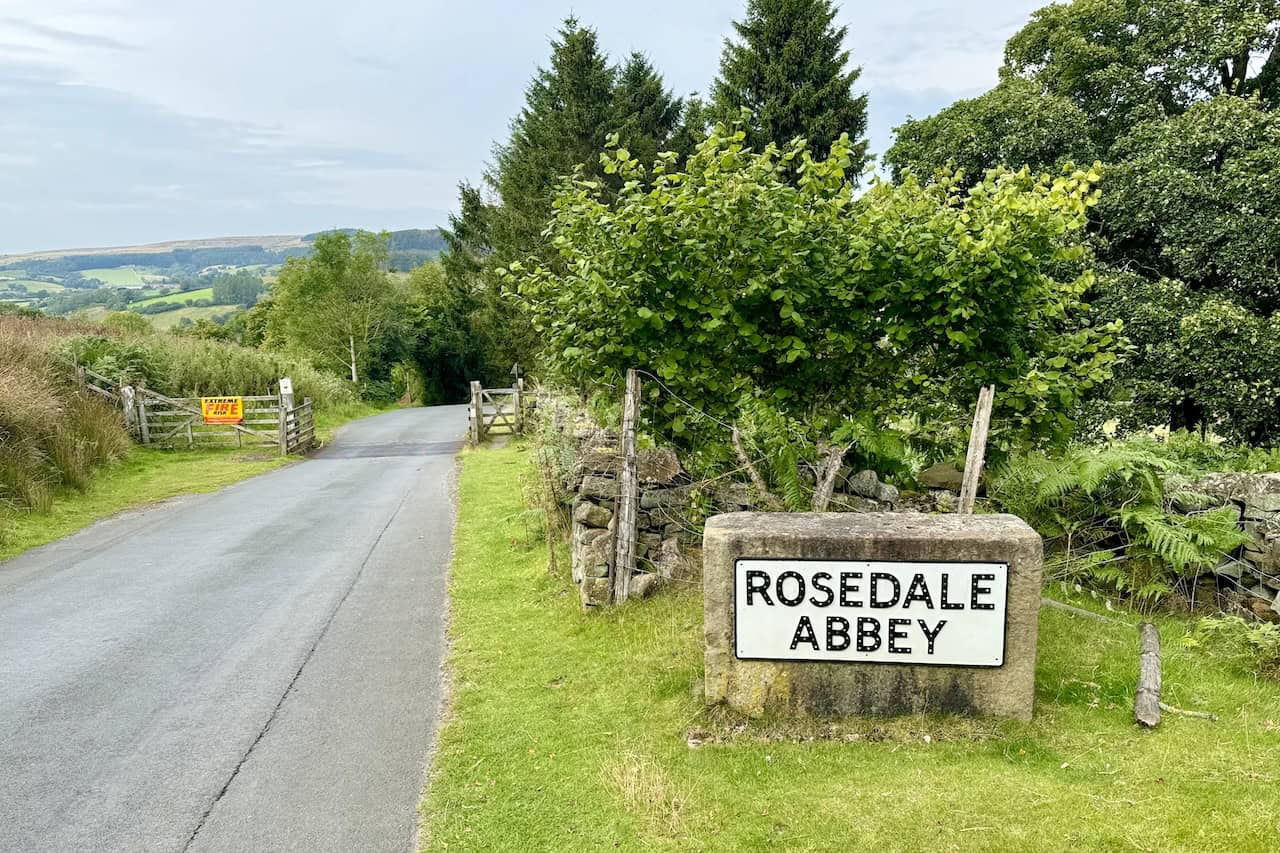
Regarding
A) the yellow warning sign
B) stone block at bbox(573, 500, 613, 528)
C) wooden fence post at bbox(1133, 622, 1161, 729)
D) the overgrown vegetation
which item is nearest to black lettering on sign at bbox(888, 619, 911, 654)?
wooden fence post at bbox(1133, 622, 1161, 729)

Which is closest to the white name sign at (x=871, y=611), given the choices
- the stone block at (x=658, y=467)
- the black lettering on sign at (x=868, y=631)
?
the black lettering on sign at (x=868, y=631)

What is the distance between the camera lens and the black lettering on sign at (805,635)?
474cm

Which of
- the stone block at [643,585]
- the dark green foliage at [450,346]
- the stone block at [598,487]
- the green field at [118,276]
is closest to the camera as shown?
the stone block at [643,585]

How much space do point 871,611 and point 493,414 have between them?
19.6 metres

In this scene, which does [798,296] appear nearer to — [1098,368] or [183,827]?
[1098,368]

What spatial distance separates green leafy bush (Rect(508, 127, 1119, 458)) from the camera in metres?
6.28

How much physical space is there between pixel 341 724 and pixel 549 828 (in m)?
2.17

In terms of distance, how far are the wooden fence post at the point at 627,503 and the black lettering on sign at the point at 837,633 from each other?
2.50 meters

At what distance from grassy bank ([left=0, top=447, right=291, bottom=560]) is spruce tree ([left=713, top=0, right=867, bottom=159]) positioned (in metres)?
17.8

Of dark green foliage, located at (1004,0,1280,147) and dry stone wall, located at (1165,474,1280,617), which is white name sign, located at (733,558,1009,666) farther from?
dark green foliage, located at (1004,0,1280,147)

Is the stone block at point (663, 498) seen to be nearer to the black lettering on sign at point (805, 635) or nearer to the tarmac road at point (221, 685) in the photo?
the tarmac road at point (221, 685)

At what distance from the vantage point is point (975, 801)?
13.0 feet

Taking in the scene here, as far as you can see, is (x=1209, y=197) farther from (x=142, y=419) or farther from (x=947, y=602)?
(x=142, y=419)

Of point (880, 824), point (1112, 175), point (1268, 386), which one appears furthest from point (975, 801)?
point (1112, 175)
